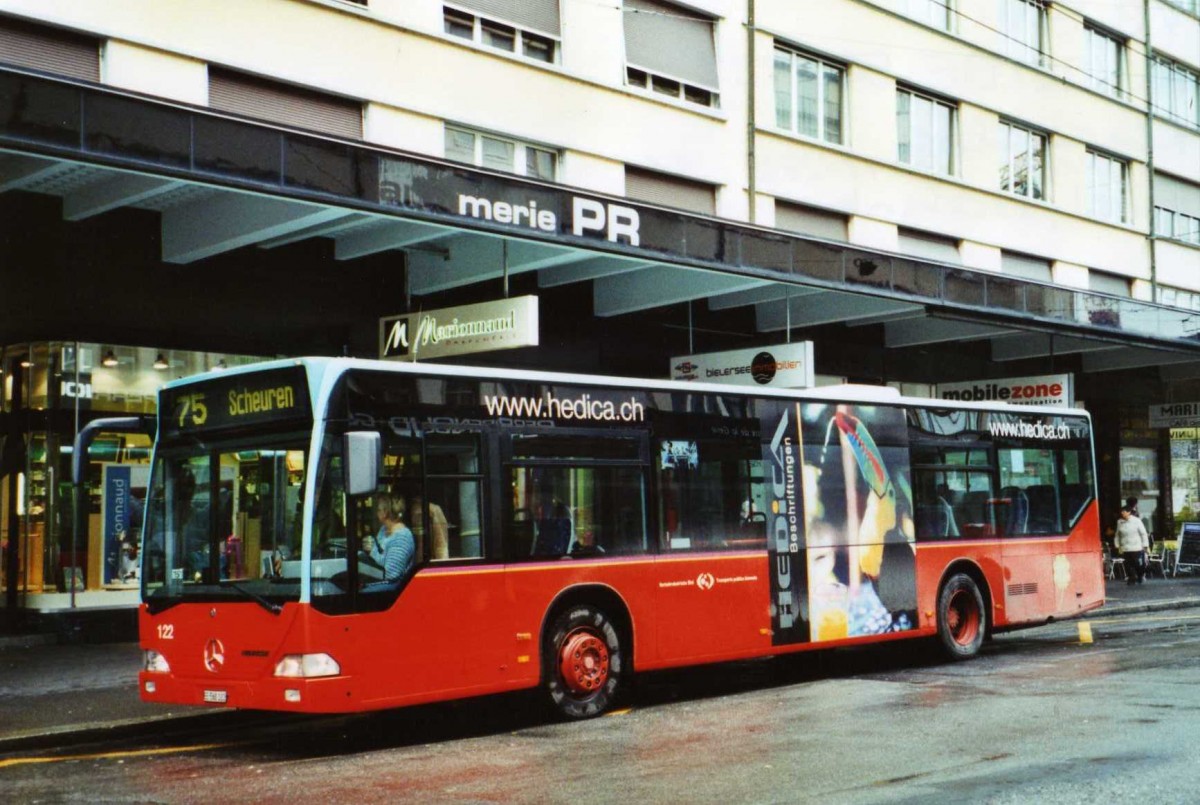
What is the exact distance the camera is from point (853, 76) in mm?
24938

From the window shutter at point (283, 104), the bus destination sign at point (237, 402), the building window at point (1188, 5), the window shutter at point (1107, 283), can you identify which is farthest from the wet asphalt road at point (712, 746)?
the building window at point (1188, 5)

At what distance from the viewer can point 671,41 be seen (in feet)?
70.3

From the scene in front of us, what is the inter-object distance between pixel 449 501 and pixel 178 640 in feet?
7.14

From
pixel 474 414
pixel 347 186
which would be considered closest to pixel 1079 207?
pixel 347 186

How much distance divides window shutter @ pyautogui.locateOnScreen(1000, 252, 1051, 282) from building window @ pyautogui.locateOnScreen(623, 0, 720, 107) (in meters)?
8.74

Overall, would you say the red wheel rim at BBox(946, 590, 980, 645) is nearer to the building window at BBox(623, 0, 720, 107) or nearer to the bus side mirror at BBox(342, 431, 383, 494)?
the bus side mirror at BBox(342, 431, 383, 494)

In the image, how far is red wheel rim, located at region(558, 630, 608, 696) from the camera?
36.1 ft

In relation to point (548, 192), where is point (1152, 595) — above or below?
below

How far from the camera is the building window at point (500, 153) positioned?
18422 mm

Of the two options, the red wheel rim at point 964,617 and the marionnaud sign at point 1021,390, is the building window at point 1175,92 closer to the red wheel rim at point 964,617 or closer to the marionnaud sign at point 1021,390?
the marionnaud sign at point 1021,390

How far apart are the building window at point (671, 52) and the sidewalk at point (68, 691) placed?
10956mm

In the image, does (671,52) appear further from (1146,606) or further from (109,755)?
(109,755)

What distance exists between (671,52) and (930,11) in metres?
7.89

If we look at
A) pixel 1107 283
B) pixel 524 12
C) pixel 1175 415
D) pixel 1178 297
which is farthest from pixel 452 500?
pixel 1178 297
